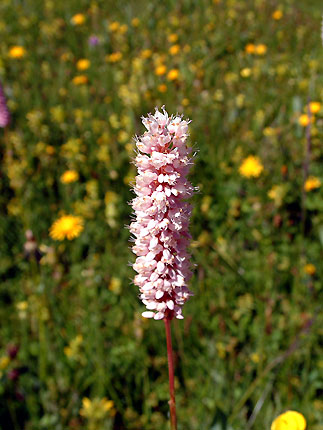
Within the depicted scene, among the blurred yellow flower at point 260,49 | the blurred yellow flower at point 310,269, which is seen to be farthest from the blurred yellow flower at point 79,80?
the blurred yellow flower at point 310,269

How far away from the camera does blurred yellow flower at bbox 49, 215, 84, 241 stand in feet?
7.91

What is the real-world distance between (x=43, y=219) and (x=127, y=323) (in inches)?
38.1

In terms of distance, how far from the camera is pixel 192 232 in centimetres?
239

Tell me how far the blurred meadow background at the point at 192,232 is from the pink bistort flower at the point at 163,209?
21.1 inches

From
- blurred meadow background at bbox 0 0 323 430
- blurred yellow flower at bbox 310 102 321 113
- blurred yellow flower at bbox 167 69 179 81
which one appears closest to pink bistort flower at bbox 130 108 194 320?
blurred meadow background at bbox 0 0 323 430

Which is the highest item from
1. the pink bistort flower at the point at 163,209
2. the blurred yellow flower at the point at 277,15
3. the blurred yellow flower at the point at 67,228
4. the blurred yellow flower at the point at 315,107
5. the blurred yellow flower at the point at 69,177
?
the blurred yellow flower at the point at 277,15

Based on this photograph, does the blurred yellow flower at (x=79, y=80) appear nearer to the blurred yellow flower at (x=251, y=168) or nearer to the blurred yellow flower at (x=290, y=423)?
the blurred yellow flower at (x=251, y=168)

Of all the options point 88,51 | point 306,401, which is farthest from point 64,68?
point 306,401

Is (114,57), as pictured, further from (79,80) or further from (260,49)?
(260,49)

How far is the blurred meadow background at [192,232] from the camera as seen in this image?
1.76m

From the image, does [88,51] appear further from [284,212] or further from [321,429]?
[321,429]

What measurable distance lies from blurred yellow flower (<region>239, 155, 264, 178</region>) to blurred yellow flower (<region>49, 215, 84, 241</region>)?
1.02 metres

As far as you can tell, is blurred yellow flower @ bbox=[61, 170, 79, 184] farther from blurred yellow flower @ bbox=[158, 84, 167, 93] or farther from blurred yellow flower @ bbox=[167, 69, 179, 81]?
blurred yellow flower @ bbox=[167, 69, 179, 81]

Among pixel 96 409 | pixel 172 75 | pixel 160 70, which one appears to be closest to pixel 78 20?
pixel 160 70
